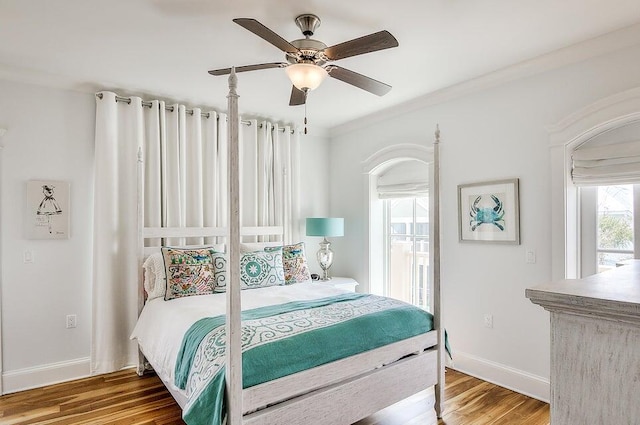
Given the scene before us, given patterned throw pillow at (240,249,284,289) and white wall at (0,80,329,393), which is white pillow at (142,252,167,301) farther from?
patterned throw pillow at (240,249,284,289)

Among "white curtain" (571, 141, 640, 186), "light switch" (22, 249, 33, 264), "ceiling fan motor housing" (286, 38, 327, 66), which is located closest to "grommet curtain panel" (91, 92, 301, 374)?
"light switch" (22, 249, 33, 264)

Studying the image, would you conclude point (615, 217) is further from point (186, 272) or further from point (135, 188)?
point (135, 188)

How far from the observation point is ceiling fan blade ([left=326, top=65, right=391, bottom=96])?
2336 mm

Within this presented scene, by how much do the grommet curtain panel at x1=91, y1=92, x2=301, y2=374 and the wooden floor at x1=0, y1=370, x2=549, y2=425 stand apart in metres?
0.39

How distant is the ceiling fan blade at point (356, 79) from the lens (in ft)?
7.66

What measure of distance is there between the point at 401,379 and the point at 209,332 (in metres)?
1.30

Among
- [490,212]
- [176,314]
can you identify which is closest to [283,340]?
[176,314]

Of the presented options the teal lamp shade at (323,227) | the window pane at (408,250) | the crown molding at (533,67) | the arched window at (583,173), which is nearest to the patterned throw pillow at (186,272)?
the teal lamp shade at (323,227)

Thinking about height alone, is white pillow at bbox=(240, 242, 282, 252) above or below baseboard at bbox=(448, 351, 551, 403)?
above

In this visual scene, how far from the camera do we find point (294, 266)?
390cm

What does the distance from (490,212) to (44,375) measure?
13.8 feet

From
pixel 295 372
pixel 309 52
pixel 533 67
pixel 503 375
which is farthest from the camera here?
pixel 503 375

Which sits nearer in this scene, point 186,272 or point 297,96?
point 297,96

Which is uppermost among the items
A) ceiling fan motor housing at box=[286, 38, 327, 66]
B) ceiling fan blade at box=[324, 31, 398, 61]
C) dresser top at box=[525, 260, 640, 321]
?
ceiling fan motor housing at box=[286, 38, 327, 66]
